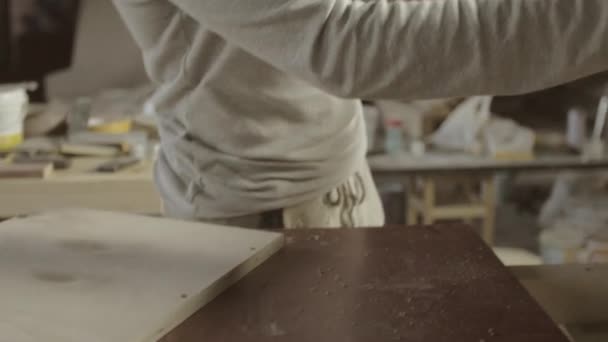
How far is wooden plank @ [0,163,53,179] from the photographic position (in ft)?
4.56

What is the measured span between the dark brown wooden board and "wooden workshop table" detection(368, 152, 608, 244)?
109 centimetres

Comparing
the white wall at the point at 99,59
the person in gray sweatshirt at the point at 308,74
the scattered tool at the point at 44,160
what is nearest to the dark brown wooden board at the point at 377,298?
the person in gray sweatshirt at the point at 308,74

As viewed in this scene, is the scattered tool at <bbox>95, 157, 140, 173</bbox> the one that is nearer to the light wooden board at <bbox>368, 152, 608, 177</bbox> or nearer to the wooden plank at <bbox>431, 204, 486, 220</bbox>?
the light wooden board at <bbox>368, 152, 608, 177</bbox>

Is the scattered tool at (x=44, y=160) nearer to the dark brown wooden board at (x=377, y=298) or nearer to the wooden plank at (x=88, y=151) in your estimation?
the wooden plank at (x=88, y=151)

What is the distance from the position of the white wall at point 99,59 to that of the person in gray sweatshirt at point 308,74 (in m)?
1.57

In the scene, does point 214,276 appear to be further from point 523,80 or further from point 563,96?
point 563,96

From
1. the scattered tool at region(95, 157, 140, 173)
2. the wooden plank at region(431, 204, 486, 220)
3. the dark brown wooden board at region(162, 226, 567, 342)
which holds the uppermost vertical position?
the dark brown wooden board at region(162, 226, 567, 342)

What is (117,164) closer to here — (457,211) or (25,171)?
(25,171)

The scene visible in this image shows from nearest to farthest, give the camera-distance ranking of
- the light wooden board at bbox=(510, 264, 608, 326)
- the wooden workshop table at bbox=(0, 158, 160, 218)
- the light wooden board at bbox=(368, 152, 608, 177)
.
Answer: the light wooden board at bbox=(510, 264, 608, 326)
the wooden workshop table at bbox=(0, 158, 160, 218)
the light wooden board at bbox=(368, 152, 608, 177)

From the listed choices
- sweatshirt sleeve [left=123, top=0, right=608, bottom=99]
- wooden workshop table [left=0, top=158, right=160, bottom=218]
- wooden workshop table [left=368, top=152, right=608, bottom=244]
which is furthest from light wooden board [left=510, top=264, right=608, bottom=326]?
wooden workshop table [left=368, top=152, right=608, bottom=244]

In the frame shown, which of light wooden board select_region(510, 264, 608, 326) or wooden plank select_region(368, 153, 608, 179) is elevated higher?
light wooden board select_region(510, 264, 608, 326)

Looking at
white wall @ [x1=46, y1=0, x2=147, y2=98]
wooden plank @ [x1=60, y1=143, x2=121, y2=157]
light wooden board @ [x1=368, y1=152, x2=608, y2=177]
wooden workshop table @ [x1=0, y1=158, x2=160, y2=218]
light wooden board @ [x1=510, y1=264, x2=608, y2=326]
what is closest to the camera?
light wooden board @ [x1=510, y1=264, x2=608, y2=326]

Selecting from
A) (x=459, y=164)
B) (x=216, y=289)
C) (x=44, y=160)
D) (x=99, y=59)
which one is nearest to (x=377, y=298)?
(x=216, y=289)

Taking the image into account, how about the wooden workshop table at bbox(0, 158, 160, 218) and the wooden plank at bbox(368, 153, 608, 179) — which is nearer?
the wooden workshop table at bbox(0, 158, 160, 218)
